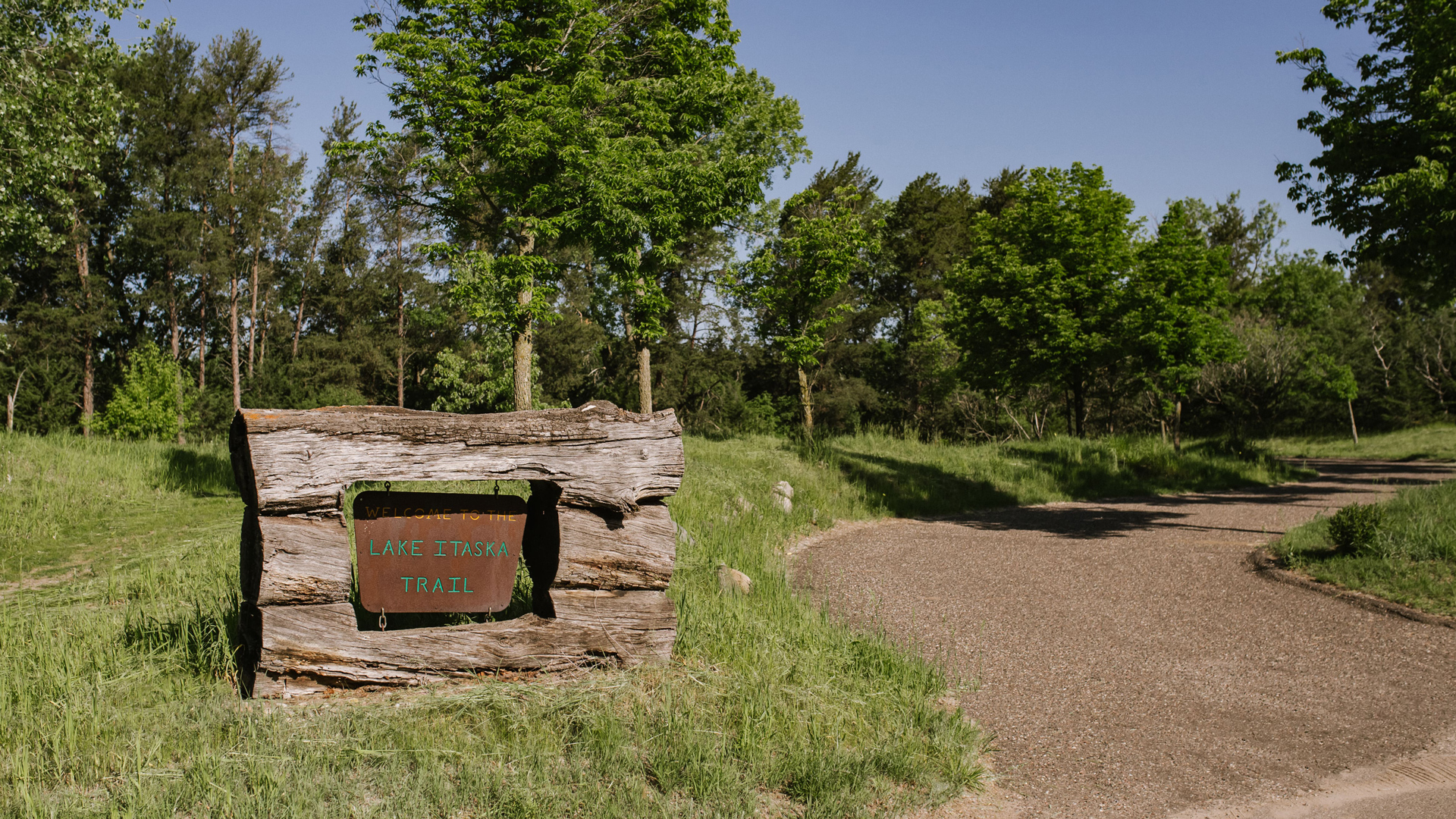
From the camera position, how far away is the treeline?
1423cm

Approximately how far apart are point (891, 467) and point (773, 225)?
13.1 m

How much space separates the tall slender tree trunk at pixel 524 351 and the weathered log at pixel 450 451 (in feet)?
30.3

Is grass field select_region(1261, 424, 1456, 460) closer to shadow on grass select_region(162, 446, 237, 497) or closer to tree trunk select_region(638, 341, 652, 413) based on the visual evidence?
tree trunk select_region(638, 341, 652, 413)

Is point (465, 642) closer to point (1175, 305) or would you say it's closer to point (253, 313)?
point (1175, 305)

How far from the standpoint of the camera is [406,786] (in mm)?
3537

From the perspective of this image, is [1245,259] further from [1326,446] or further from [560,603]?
[560,603]

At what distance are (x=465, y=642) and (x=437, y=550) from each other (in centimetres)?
56

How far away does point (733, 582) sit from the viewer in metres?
7.27

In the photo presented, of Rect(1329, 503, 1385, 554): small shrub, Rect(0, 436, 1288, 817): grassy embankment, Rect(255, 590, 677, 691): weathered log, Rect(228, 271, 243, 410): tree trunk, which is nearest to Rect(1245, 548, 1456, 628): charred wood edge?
Rect(1329, 503, 1385, 554): small shrub

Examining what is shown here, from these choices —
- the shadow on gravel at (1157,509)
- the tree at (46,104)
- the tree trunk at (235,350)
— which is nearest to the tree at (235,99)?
the tree trunk at (235,350)

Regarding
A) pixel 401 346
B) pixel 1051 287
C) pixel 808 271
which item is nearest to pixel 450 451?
pixel 808 271

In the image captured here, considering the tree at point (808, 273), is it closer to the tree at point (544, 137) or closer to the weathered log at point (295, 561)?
the tree at point (544, 137)

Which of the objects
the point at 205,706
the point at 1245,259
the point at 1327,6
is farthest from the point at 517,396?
the point at 1245,259

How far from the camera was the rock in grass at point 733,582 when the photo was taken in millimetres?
7035
